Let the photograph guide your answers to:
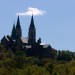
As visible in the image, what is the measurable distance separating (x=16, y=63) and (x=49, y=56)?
169 feet

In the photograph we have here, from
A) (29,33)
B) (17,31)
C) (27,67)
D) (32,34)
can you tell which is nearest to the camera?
(27,67)

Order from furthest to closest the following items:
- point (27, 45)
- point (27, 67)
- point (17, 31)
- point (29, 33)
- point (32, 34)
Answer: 1. point (17, 31)
2. point (29, 33)
3. point (32, 34)
4. point (27, 45)
5. point (27, 67)

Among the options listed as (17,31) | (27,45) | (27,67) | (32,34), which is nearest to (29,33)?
(32,34)

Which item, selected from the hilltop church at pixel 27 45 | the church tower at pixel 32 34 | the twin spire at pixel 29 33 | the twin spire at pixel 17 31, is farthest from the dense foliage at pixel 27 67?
the twin spire at pixel 17 31

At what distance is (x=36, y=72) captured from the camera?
75.5 metres

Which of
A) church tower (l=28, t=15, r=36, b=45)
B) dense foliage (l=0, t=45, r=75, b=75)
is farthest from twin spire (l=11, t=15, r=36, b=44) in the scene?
dense foliage (l=0, t=45, r=75, b=75)

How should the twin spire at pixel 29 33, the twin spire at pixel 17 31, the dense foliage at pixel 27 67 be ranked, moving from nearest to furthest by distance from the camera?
the dense foliage at pixel 27 67 → the twin spire at pixel 29 33 → the twin spire at pixel 17 31

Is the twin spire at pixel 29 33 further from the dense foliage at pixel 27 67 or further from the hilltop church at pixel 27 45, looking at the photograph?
the dense foliage at pixel 27 67

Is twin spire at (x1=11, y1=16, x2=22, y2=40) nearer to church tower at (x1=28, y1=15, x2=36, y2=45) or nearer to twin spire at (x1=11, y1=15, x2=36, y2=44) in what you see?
twin spire at (x1=11, y1=15, x2=36, y2=44)

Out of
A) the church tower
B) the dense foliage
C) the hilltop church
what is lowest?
the dense foliage

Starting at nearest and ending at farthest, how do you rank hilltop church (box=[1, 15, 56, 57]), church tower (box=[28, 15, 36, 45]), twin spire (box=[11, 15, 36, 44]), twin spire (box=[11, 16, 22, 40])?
hilltop church (box=[1, 15, 56, 57])
church tower (box=[28, 15, 36, 45])
twin spire (box=[11, 15, 36, 44])
twin spire (box=[11, 16, 22, 40])

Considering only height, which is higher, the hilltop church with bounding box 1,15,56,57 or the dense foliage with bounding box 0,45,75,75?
the hilltop church with bounding box 1,15,56,57

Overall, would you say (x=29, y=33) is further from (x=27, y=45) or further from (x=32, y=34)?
(x=27, y=45)

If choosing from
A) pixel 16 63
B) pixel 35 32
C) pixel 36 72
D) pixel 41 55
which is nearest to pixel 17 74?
pixel 36 72
